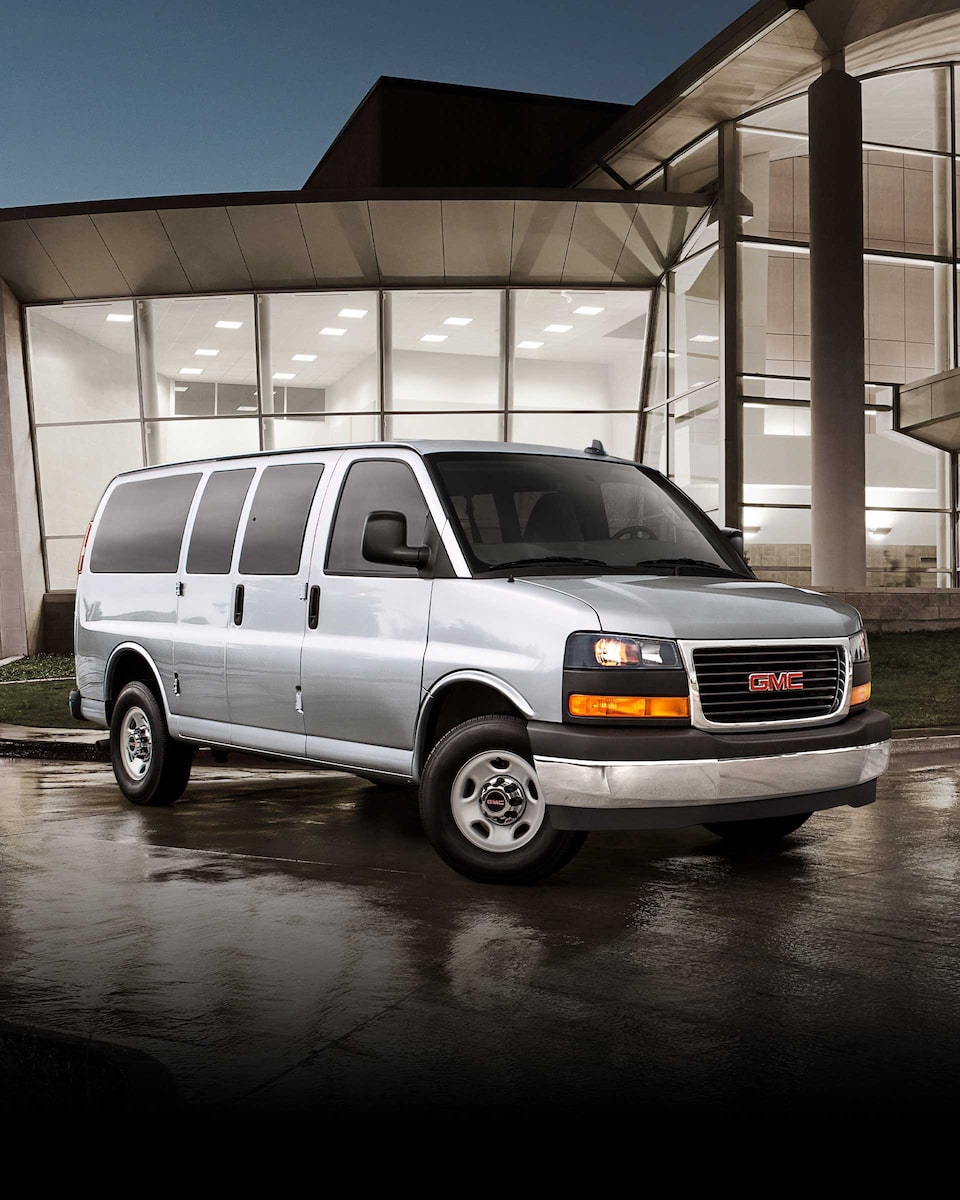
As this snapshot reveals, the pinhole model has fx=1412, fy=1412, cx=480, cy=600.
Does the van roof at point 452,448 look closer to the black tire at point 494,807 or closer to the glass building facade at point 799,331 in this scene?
the black tire at point 494,807

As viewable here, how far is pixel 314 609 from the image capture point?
26.3 ft

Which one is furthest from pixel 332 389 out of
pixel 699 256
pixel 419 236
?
pixel 699 256

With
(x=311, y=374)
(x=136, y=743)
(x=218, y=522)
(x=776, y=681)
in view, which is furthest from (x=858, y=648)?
(x=311, y=374)

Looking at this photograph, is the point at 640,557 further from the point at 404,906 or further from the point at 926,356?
the point at 926,356

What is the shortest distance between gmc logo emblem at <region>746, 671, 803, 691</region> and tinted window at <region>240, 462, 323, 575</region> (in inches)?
112

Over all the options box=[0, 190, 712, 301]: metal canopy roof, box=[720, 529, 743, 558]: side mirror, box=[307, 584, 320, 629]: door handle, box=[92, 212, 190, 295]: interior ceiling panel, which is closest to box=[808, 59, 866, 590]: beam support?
box=[0, 190, 712, 301]: metal canopy roof

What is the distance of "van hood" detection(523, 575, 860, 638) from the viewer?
21.5 feet

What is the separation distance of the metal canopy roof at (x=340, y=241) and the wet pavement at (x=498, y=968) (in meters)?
19.4

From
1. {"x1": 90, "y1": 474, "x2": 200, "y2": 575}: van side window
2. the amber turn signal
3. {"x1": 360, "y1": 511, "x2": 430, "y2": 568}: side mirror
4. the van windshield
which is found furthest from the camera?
{"x1": 90, "y1": 474, "x2": 200, "y2": 575}: van side window

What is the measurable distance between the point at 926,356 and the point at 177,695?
2401 cm

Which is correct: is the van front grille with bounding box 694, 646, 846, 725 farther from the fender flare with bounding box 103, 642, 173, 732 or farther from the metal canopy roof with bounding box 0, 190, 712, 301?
the metal canopy roof with bounding box 0, 190, 712, 301

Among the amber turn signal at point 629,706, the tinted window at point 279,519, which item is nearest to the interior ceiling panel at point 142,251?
the tinted window at point 279,519

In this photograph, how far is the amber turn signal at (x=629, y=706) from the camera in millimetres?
6469

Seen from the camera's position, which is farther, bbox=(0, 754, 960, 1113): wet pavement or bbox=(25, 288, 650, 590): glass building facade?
bbox=(25, 288, 650, 590): glass building facade
